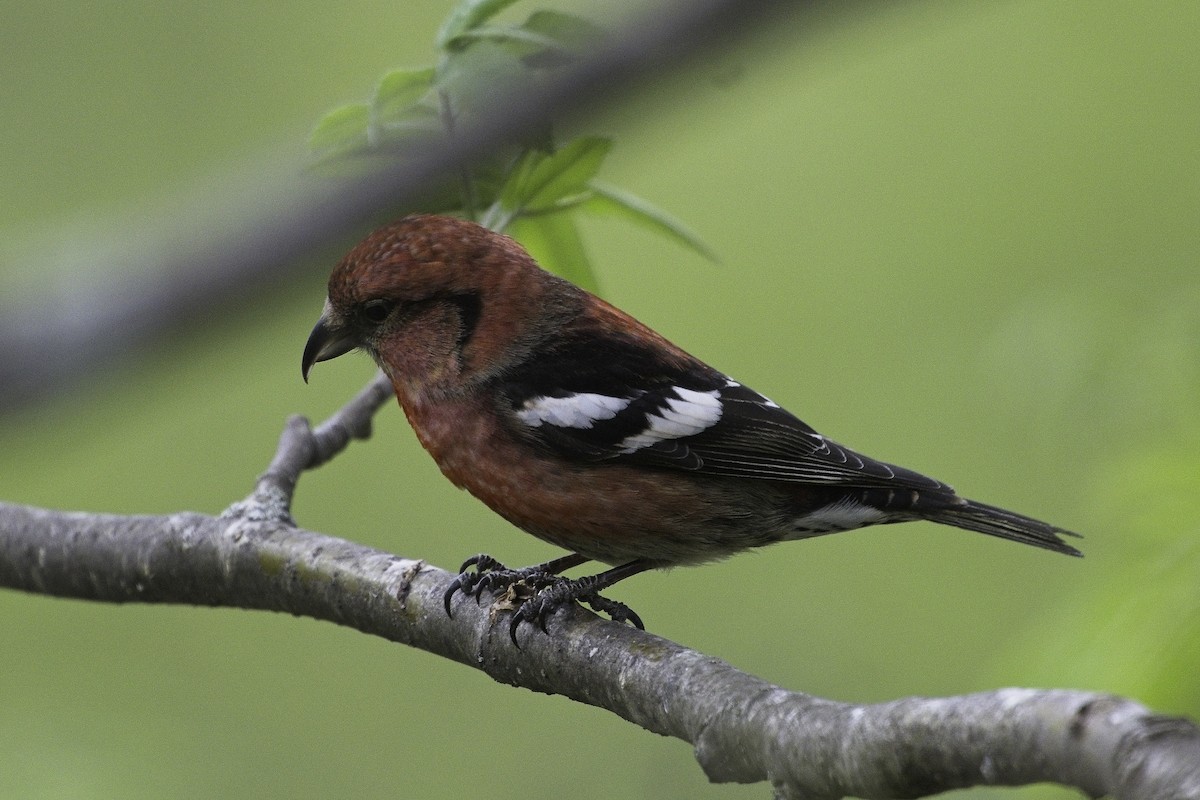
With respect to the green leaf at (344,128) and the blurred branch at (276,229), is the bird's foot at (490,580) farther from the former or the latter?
the blurred branch at (276,229)

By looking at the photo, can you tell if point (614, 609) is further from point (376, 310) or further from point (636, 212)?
point (376, 310)

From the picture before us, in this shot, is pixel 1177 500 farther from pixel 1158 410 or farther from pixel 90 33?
pixel 90 33

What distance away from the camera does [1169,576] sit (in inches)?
114

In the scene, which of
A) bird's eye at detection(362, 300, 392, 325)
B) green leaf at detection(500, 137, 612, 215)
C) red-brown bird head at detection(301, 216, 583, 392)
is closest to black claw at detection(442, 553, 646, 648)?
red-brown bird head at detection(301, 216, 583, 392)

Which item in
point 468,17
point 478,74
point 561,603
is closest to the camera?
point 478,74

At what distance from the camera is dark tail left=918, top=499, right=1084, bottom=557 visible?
3.89m

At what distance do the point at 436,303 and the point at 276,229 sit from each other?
6.72 ft

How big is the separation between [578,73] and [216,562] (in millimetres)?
2380

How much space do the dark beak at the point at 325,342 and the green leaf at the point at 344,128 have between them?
100cm

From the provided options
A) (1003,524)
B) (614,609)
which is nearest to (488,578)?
(614,609)

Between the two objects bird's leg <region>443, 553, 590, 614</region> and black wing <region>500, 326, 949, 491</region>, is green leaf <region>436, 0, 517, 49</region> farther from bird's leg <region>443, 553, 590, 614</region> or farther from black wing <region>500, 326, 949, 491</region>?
bird's leg <region>443, 553, 590, 614</region>

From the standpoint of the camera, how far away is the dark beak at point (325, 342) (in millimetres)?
4211

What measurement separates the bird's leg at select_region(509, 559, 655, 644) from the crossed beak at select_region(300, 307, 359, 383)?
116cm

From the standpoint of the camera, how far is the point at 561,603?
11.2 feet
